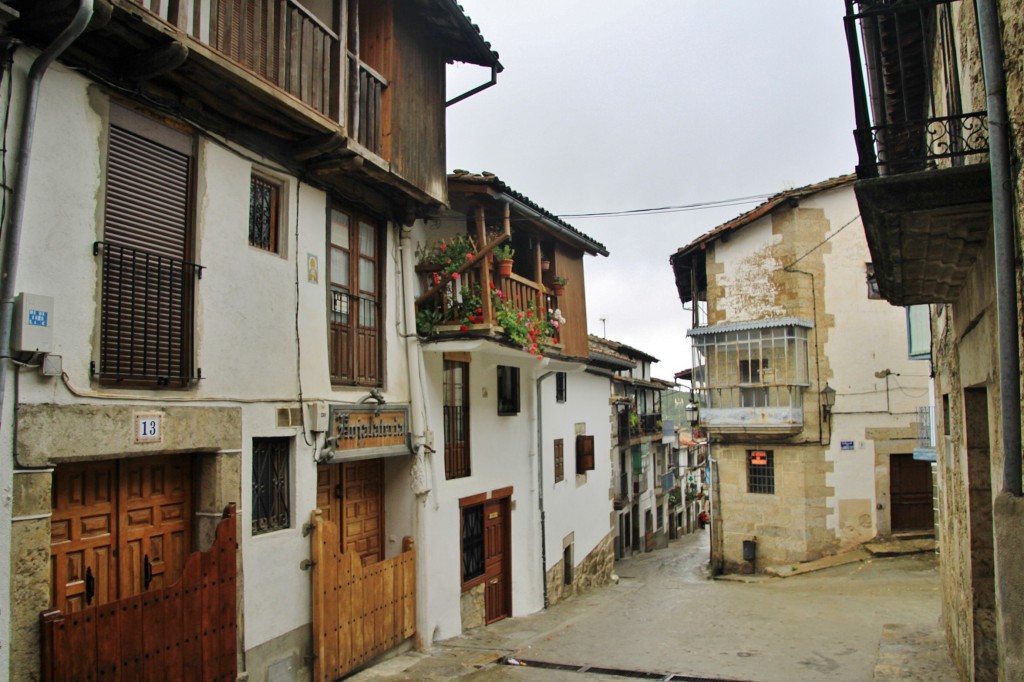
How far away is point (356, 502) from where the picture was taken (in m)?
10.5

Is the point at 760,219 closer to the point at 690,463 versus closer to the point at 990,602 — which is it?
the point at 990,602

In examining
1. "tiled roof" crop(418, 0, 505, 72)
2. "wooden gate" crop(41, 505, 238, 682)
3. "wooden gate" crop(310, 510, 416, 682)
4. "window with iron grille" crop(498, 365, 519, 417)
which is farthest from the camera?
"window with iron grille" crop(498, 365, 519, 417)

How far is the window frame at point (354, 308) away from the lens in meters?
9.69

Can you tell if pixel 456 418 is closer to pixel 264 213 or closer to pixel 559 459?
pixel 264 213

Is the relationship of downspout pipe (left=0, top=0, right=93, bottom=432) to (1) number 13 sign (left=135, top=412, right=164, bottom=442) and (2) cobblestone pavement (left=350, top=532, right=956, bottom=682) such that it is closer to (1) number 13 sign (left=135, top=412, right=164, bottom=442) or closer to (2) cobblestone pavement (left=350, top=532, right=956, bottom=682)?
A: (1) number 13 sign (left=135, top=412, right=164, bottom=442)

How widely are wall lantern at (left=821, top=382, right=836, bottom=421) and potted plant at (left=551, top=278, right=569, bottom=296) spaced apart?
33.9ft

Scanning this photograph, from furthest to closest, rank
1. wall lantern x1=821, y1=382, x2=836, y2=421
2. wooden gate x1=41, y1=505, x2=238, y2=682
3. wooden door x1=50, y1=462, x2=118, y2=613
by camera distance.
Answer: wall lantern x1=821, y1=382, x2=836, y2=421 < wooden door x1=50, y1=462, x2=118, y2=613 < wooden gate x1=41, y1=505, x2=238, y2=682

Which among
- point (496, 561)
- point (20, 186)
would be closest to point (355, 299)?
point (20, 186)

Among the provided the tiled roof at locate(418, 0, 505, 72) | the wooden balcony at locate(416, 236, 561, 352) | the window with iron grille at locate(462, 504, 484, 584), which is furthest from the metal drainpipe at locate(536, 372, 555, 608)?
the tiled roof at locate(418, 0, 505, 72)

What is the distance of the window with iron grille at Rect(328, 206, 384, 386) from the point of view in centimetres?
977

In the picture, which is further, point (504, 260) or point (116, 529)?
point (504, 260)

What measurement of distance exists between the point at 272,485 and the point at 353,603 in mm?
1938

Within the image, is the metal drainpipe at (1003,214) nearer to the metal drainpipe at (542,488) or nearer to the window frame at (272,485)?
the window frame at (272,485)

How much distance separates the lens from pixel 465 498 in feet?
41.6
